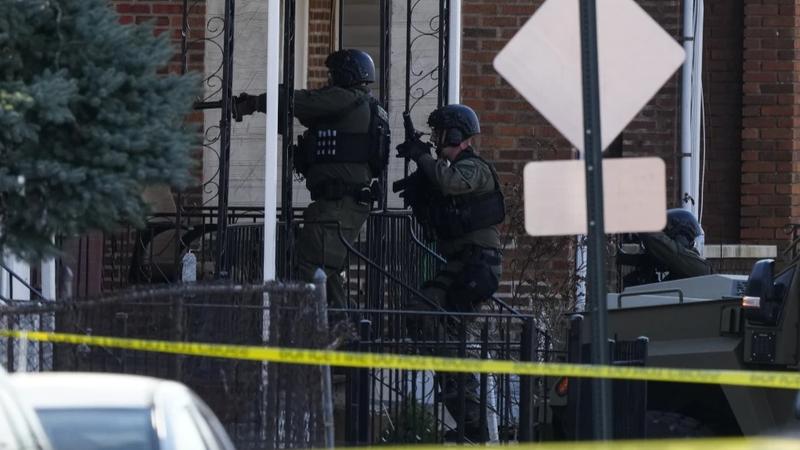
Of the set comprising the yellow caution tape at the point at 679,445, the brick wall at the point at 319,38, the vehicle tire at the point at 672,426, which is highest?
the brick wall at the point at 319,38

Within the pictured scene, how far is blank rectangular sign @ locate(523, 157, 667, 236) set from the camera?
5562 mm

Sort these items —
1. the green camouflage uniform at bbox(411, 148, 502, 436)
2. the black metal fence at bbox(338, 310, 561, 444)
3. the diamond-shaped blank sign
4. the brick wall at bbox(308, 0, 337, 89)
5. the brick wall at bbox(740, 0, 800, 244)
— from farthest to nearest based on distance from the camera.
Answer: the brick wall at bbox(740, 0, 800, 244)
the brick wall at bbox(308, 0, 337, 89)
the green camouflage uniform at bbox(411, 148, 502, 436)
the black metal fence at bbox(338, 310, 561, 444)
the diamond-shaped blank sign

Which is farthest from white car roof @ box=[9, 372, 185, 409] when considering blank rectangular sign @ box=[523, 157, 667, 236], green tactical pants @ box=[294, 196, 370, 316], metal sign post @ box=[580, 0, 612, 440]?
green tactical pants @ box=[294, 196, 370, 316]

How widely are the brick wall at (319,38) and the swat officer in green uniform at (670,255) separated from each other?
2743 millimetres

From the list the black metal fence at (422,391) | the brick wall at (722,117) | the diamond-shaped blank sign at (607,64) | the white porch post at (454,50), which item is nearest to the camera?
the diamond-shaped blank sign at (607,64)

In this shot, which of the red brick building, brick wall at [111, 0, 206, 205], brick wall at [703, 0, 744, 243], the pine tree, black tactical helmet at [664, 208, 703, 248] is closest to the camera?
the pine tree

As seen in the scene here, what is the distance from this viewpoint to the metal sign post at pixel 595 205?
5.30 m

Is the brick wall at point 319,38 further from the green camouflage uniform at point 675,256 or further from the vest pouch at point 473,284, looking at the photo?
the green camouflage uniform at point 675,256

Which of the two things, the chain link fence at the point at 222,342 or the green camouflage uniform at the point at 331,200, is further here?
the green camouflage uniform at the point at 331,200

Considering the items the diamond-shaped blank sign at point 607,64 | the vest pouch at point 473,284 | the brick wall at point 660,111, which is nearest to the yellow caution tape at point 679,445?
the diamond-shaped blank sign at point 607,64

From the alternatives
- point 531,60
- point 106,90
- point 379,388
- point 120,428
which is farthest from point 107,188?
point 379,388

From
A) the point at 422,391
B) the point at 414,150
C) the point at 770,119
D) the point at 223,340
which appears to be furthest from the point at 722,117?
the point at 223,340

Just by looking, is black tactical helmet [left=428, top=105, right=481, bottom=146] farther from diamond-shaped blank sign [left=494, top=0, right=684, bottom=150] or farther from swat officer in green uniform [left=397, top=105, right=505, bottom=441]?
diamond-shaped blank sign [left=494, top=0, right=684, bottom=150]

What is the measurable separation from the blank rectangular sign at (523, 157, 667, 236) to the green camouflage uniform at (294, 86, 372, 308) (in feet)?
13.7
